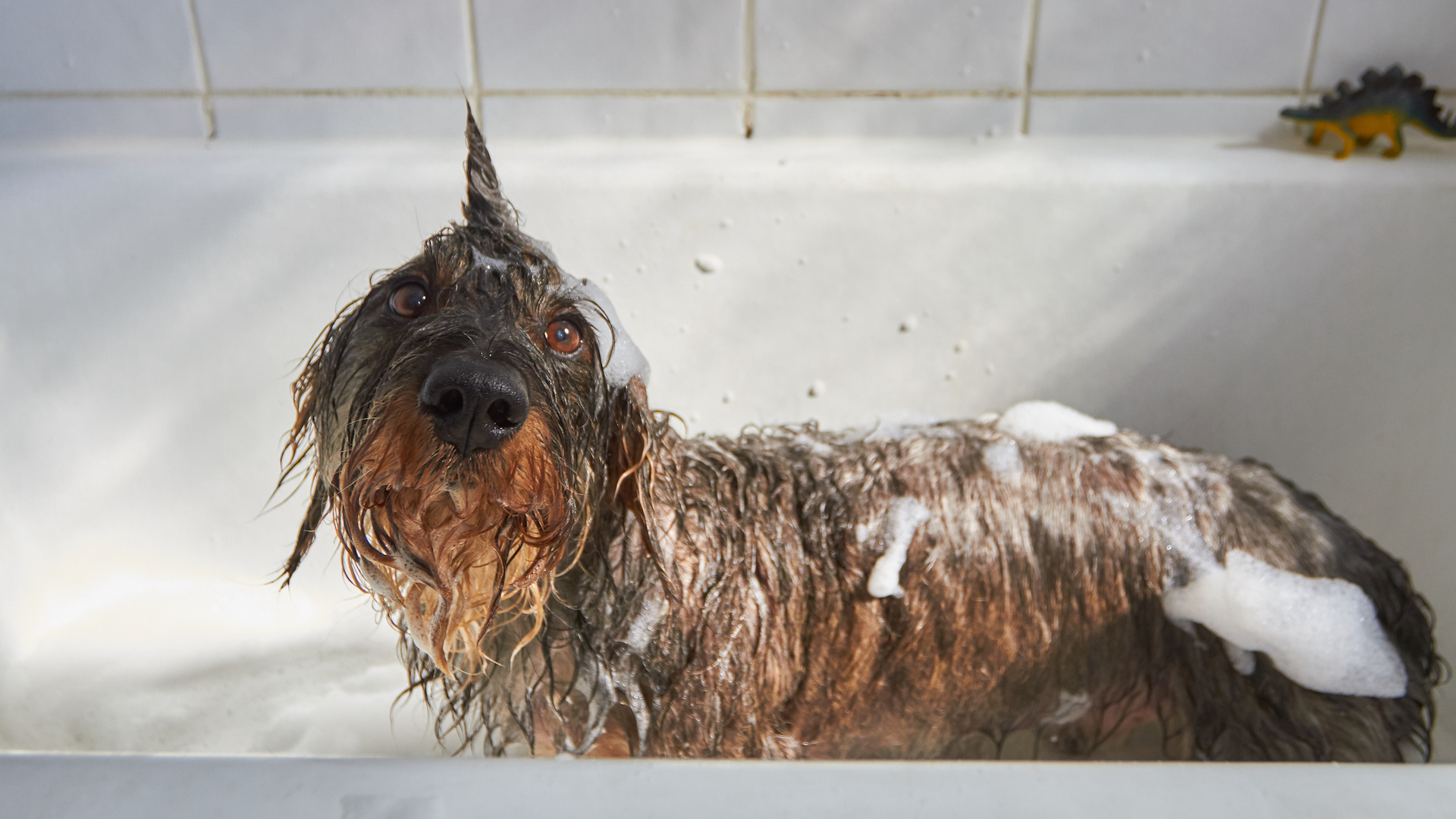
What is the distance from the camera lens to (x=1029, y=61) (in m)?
1.90

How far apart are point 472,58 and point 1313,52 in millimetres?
1872

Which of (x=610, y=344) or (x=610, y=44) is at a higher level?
(x=610, y=44)

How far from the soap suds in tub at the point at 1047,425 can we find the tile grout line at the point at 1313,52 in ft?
3.38

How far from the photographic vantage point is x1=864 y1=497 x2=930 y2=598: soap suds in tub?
3.98ft

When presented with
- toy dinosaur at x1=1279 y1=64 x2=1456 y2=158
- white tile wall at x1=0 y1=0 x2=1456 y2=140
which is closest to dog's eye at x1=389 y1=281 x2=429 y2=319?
white tile wall at x1=0 y1=0 x2=1456 y2=140

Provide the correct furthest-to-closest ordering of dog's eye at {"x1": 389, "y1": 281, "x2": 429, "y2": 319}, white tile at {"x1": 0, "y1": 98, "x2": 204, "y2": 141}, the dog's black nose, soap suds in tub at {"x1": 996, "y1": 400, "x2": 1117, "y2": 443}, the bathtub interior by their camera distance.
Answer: white tile at {"x1": 0, "y1": 98, "x2": 204, "y2": 141} < the bathtub interior < soap suds in tub at {"x1": 996, "y1": 400, "x2": 1117, "y2": 443} < dog's eye at {"x1": 389, "y1": 281, "x2": 429, "y2": 319} < the dog's black nose

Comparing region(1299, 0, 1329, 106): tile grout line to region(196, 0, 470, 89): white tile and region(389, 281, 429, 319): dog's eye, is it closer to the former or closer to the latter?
region(196, 0, 470, 89): white tile

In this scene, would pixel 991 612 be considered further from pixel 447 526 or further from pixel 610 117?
pixel 610 117

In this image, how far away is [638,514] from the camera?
1060 millimetres

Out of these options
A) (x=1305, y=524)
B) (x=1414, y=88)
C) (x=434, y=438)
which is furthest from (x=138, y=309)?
(x=1414, y=88)

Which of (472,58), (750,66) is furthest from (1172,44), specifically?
(472,58)

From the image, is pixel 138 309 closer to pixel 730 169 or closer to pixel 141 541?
pixel 141 541

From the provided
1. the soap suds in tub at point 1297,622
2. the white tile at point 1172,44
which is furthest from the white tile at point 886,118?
the soap suds in tub at point 1297,622

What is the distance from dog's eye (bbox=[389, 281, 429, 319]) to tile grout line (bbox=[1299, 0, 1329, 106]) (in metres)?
1.99
